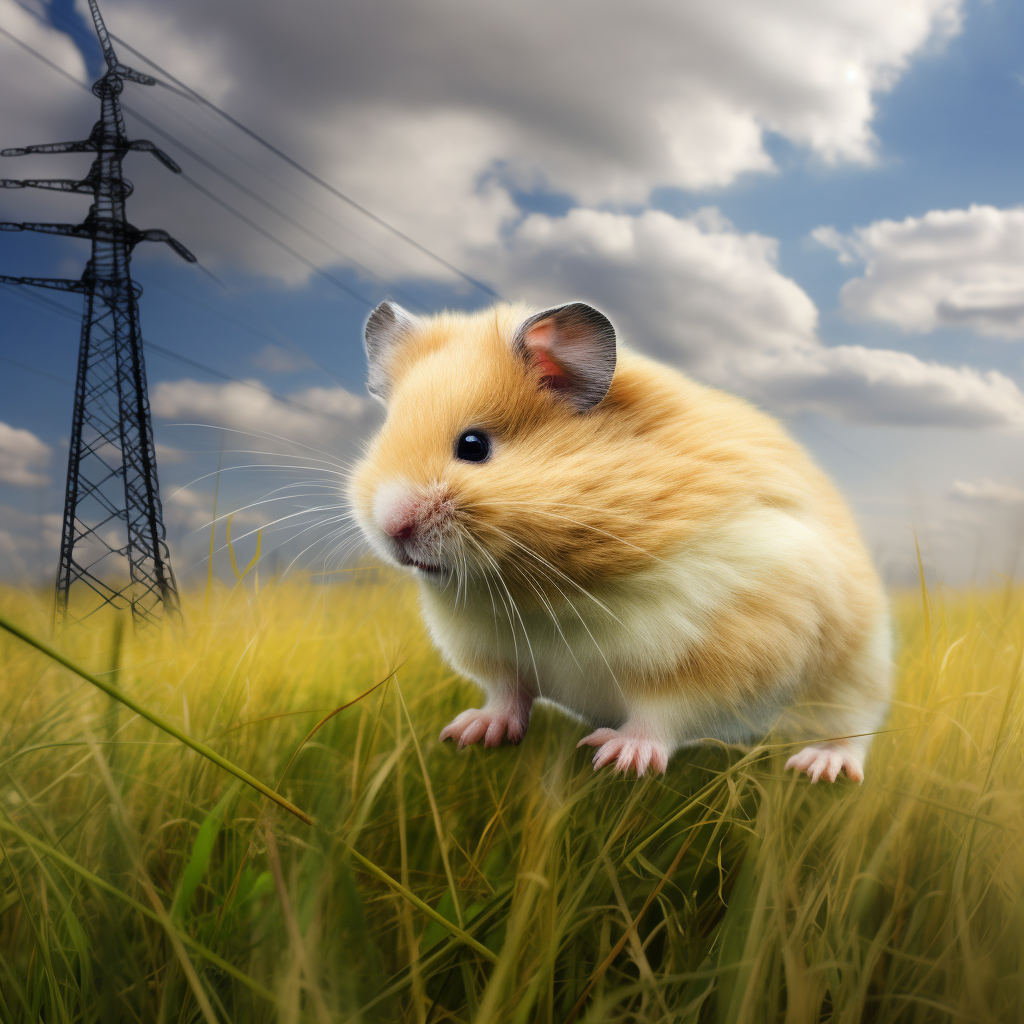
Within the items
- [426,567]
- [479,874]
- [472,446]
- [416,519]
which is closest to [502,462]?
[472,446]

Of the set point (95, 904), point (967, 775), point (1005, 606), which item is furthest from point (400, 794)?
point (1005, 606)

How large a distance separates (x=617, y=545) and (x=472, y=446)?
62cm

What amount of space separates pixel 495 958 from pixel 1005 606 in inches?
144

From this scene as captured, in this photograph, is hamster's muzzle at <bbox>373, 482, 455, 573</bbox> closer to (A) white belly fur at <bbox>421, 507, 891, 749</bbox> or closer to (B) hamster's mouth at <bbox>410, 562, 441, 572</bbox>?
(B) hamster's mouth at <bbox>410, 562, 441, 572</bbox>

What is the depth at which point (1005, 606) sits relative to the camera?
4254 mm

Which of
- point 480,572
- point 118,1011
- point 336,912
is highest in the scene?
point 480,572

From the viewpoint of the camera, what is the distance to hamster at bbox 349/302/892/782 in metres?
2.63

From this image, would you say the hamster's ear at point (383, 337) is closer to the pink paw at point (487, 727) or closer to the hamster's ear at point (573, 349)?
the hamster's ear at point (573, 349)

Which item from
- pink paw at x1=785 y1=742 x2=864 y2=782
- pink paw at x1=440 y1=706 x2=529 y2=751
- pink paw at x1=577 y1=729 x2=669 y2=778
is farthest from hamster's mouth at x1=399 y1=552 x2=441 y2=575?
pink paw at x1=785 y1=742 x2=864 y2=782

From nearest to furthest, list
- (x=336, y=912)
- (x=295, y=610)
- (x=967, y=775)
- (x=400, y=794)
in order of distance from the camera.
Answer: (x=336, y=912), (x=400, y=794), (x=967, y=775), (x=295, y=610)

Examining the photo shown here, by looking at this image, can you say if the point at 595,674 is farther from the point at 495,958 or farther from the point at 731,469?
the point at 495,958

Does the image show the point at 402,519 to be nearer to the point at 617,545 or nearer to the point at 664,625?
the point at 617,545

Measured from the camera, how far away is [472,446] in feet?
9.05

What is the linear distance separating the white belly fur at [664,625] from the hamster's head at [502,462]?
16 centimetres
